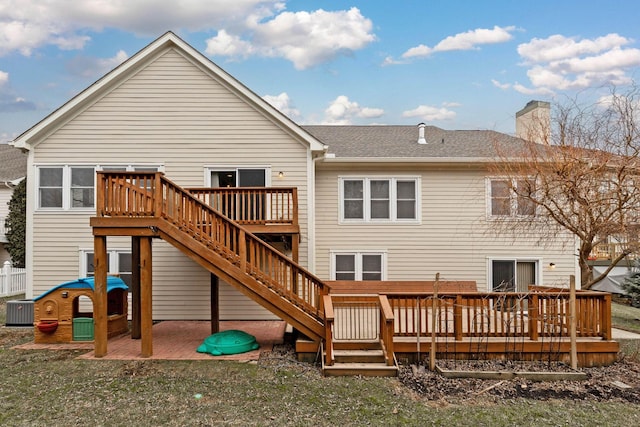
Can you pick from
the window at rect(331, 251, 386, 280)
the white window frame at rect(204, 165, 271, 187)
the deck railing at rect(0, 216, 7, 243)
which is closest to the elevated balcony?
the white window frame at rect(204, 165, 271, 187)

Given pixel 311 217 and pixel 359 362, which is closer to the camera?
pixel 359 362

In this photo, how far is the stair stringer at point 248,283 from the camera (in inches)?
296

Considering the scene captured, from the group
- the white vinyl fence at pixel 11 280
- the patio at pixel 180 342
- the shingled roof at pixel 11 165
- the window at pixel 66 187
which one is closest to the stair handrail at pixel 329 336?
the patio at pixel 180 342

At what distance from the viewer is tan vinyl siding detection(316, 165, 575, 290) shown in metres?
12.1

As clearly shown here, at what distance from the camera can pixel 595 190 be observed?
8.93m

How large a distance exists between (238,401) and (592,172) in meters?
8.43

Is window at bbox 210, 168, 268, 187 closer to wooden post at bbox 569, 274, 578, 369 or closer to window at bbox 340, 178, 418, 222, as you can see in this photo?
window at bbox 340, 178, 418, 222

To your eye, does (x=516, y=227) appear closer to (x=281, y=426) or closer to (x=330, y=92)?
(x=281, y=426)

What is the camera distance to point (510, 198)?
10.7m

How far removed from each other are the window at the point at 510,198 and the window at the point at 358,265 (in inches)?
143

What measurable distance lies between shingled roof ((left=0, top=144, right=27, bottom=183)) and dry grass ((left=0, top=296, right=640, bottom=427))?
18.1 meters

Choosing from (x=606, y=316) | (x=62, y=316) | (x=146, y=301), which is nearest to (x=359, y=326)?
(x=146, y=301)

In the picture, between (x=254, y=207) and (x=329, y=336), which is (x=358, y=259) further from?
(x=329, y=336)

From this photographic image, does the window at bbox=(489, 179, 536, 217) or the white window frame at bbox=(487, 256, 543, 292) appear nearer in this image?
the window at bbox=(489, 179, 536, 217)
